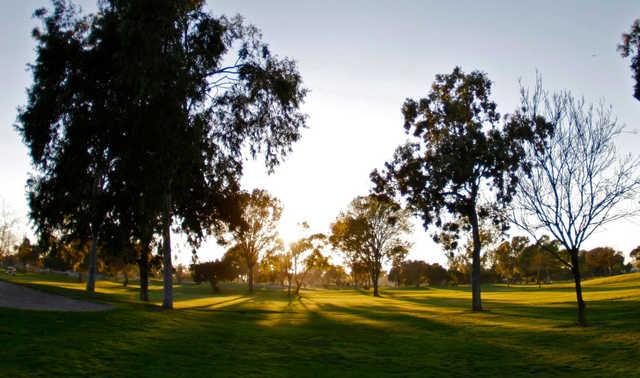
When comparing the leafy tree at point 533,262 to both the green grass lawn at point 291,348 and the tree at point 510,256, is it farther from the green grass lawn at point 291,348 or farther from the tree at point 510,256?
the green grass lawn at point 291,348

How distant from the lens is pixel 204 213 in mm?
31031

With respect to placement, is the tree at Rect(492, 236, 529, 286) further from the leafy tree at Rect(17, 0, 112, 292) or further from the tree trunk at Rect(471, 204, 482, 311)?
the leafy tree at Rect(17, 0, 112, 292)

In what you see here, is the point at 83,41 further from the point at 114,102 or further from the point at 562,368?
the point at 562,368

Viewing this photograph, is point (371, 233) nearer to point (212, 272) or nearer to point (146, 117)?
point (212, 272)

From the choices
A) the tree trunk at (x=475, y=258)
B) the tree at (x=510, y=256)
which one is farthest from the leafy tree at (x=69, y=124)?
the tree at (x=510, y=256)

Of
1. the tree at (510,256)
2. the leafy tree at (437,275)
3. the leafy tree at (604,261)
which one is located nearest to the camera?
the tree at (510,256)

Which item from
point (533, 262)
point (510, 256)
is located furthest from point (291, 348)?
point (533, 262)

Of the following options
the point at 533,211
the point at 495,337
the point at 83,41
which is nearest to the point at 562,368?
the point at 495,337

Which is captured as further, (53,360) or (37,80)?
(37,80)

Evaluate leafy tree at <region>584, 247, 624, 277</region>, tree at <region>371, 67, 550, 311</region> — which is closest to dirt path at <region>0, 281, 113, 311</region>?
tree at <region>371, 67, 550, 311</region>

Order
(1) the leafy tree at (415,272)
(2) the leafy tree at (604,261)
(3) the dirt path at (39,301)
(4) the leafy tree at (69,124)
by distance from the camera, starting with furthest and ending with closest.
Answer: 1. (1) the leafy tree at (415,272)
2. (2) the leafy tree at (604,261)
3. (4) the leafy tree at (69,124)
4. (3) the dirt path at (39,301)

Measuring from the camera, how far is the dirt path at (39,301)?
2089cm

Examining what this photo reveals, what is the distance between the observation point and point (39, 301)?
74.7 ft

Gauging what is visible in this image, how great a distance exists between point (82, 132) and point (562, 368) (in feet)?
83.6
